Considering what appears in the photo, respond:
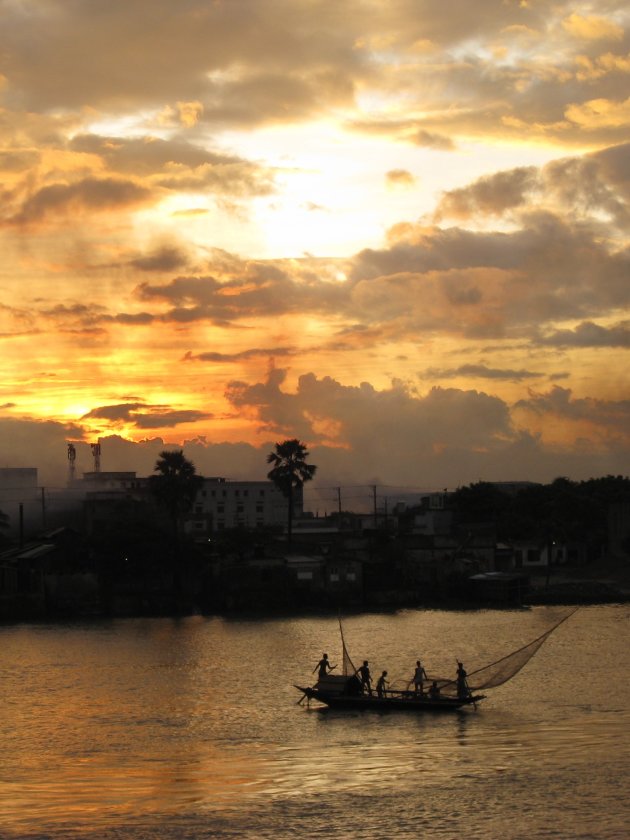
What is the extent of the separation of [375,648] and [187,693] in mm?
19525

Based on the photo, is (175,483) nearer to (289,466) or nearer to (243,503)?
(289,466)

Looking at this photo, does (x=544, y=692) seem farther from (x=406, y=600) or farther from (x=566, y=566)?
(x=566, y=566)

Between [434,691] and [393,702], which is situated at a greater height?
[434,691]

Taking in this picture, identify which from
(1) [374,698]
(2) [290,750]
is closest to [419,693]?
(1) [374,698]

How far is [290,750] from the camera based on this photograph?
42.4 metres

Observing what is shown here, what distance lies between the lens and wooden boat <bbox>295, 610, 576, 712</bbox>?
161 ft

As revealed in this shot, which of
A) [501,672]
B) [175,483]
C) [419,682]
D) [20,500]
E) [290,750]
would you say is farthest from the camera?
[20,500]

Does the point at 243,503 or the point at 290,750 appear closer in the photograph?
the point at 290,750

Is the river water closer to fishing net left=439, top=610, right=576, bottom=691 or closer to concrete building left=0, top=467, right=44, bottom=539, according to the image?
fishing net left=439, top=610, right=576, bottom=691

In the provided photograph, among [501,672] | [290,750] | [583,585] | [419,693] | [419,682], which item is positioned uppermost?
[501,672]

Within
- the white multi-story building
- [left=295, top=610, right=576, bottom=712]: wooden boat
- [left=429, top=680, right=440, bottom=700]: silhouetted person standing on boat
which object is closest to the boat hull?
[left=295, top=610, right=576, bottom=712]: wooden boat

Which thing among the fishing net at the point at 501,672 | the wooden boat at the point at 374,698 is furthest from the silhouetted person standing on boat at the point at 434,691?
the fishing net at the point at 501,672

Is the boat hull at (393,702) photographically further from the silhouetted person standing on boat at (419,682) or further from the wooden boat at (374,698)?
the silhouetted person standing on boat at (419,682)

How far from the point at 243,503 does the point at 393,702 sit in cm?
14052
